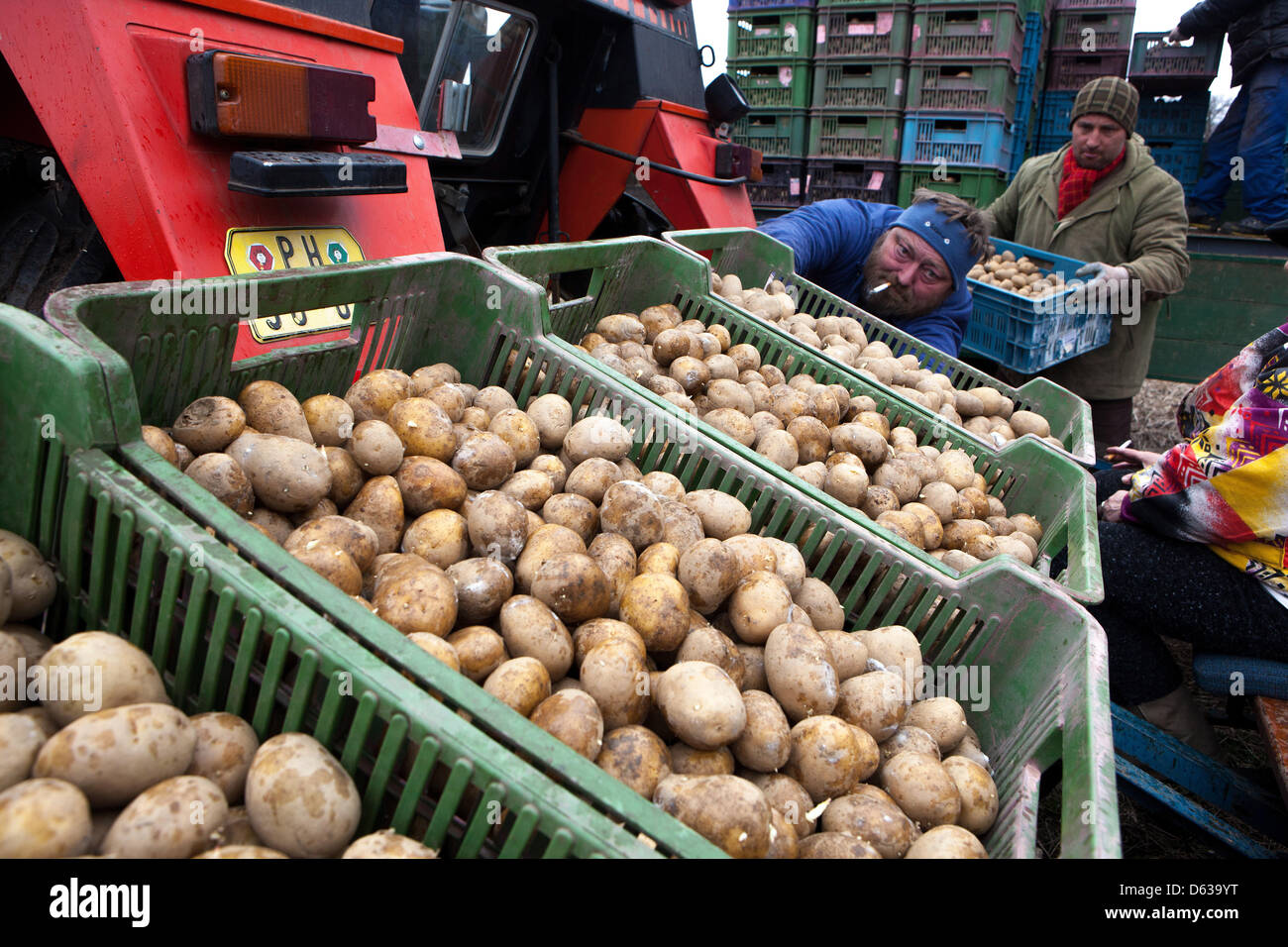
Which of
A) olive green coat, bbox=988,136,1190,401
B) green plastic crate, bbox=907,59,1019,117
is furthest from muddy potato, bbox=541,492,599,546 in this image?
green plastic crate, bbox=907,59,1019,117

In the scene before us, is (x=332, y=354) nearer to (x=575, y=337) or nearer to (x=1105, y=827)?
(x=575, y=337)

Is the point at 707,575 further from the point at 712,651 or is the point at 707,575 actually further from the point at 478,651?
the point at 478,651

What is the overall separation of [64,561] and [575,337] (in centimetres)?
204

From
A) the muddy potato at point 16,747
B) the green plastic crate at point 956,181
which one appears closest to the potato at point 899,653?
the muddy potato at point 16,747

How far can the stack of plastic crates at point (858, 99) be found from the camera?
7.61 m

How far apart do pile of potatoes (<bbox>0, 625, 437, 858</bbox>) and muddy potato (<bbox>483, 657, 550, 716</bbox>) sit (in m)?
0.32

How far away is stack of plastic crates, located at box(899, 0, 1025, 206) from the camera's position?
713 cm

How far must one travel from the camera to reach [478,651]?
1.50m

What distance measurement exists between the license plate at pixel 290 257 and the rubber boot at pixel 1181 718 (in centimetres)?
302

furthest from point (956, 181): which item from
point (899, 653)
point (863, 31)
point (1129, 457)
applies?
point (899, 653)

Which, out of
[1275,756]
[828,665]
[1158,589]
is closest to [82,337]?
[828,665]

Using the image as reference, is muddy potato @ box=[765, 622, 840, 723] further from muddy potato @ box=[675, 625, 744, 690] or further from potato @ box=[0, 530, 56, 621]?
potato @ box=[0, 530, 56, 621]

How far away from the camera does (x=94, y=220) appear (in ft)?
6.64
